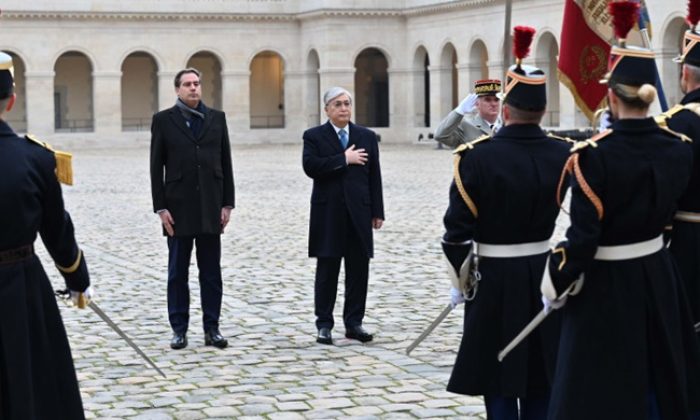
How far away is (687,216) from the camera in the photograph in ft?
21.7

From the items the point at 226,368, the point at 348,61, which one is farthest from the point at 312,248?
the point at 348,61

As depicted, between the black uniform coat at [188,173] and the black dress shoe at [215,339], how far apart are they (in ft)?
2.24

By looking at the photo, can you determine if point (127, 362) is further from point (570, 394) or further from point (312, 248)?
point (570, 394)

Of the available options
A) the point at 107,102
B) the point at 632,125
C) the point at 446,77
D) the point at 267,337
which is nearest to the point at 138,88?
the point at 107,102

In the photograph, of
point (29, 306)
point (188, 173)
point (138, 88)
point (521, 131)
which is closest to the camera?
point (29, 306)

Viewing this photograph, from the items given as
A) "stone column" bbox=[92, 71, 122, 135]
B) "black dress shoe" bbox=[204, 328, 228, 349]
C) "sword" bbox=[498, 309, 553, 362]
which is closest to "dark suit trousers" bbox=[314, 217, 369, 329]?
"black dress shoe" bbox=[204, 328, 228, 349]

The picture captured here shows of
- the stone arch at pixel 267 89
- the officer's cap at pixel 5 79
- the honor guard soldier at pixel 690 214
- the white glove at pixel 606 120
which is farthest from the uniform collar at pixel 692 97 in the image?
the stone arch at pixel 267 89

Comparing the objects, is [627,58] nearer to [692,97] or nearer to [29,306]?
[692,97]

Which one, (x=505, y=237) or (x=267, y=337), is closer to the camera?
(x=505, y=237)

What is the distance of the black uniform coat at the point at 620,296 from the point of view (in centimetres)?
554

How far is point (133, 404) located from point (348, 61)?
45.4m

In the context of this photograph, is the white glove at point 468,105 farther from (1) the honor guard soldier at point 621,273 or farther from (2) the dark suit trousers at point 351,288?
(1) the honor guard soldier at point 621,273

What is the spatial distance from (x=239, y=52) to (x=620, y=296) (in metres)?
49.0

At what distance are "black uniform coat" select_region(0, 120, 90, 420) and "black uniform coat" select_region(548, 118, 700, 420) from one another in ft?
6.83
